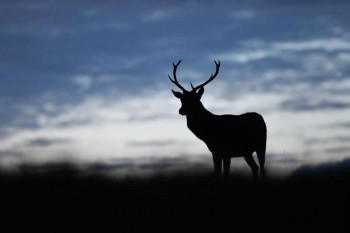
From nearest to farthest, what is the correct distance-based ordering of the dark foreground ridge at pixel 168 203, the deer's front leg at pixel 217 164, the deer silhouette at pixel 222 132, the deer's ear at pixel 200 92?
the dark foreground ridge at pixel 168 203, the deer's front leg at pixel 217 164, the deer silhouette at pixel 222 132, the deer's ear at pixel 200 92

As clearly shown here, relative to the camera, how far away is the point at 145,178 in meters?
10.8

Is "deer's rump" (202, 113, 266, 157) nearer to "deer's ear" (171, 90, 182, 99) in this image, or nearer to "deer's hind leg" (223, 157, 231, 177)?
"deer's hind leg" (223, 157, 231, 177)

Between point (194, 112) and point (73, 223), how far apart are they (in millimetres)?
5315

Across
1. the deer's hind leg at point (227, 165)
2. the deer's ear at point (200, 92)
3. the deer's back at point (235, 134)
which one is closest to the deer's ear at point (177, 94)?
the deer's ear at point (200, 92)

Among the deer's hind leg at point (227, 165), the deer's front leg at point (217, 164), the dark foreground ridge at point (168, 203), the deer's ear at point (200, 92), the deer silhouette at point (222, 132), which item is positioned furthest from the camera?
the deer's ear at point (200, 92)

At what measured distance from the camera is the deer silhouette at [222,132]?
40.0 feet

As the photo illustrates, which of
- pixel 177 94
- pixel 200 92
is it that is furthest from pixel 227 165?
pixel 177 94

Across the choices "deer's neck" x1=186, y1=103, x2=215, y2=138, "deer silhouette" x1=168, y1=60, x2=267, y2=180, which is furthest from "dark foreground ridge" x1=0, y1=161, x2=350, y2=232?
"deer's neck" x1=186, y1=103, x2=215, y2=138

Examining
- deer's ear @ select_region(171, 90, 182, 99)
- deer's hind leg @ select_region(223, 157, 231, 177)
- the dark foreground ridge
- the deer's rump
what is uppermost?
deer's ear @ select_region(171, 90, 182, 99)

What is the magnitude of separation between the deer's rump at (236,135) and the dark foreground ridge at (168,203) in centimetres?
136

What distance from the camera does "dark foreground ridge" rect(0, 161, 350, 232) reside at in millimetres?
7461

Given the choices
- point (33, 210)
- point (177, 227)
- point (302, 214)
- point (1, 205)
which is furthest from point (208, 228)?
point (1, 205)

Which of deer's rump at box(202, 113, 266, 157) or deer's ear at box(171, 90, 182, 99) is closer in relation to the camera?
deer's rump at box(202, 113, 266, 157)

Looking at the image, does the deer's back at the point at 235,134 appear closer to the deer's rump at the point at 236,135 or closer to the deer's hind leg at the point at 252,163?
the deer's rump at the point at 236,135
